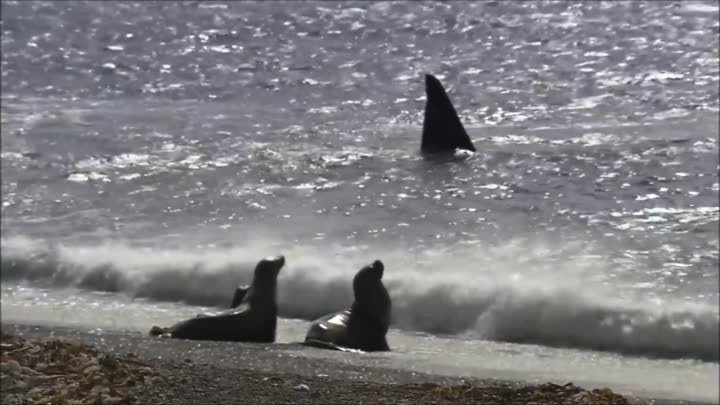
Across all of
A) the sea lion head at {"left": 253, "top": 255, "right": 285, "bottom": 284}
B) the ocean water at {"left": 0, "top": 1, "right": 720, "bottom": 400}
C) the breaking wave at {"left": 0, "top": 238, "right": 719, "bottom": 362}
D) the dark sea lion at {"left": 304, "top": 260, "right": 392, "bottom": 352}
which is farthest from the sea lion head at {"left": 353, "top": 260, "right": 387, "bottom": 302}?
the breaking wave at {"left": 0, "top": 238, "right": 719, "bottom": 362}

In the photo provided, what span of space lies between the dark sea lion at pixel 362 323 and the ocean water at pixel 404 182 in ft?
0.87

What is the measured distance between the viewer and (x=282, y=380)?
7457 millimetres

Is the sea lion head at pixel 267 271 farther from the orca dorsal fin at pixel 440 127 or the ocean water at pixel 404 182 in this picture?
the orca dorsal fin at pixel 440 127

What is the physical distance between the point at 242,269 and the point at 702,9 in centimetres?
1798

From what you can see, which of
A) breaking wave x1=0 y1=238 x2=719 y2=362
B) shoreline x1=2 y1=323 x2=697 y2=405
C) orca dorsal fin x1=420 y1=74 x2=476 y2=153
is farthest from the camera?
orca dorsal fin x1=420 y1=74 x2=476 y2=153

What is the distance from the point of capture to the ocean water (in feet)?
34.5

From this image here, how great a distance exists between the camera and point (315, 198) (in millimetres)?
15227

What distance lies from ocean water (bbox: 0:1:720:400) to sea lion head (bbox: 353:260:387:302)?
41 cm

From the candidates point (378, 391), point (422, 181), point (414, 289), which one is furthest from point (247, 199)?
point (378, 391)

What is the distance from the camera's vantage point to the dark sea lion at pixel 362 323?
939 centimetres

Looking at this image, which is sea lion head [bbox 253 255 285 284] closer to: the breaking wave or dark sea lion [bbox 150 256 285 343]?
dark sea lion [bbox 150 256 285 343]

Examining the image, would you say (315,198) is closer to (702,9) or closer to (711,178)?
(711,178)

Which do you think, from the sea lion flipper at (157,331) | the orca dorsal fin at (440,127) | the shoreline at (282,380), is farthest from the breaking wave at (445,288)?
the orca dorsal fin at (440,127)

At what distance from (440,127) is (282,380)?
1052 centimetres
